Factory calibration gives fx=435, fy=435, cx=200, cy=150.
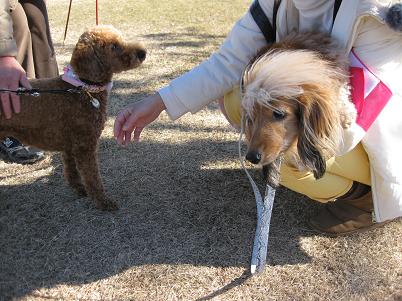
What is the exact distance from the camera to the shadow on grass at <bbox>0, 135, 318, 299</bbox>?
2025mm

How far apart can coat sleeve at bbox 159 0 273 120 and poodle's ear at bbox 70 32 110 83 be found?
0.43 metres

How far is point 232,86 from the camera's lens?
6.68 ft

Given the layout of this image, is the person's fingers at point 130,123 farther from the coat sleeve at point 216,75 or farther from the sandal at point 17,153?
the sandal at point 17,153

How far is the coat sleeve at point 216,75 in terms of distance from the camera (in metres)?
1.95

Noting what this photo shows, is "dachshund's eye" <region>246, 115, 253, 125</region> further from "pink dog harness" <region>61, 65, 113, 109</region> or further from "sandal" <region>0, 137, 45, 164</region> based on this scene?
"sandal" <region>0, 137, 45, 164</region>

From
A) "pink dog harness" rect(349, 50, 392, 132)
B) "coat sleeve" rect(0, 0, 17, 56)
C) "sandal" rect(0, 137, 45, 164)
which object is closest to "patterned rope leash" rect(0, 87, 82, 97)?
"coat sleeve" rect(0, 0, 17, 56)

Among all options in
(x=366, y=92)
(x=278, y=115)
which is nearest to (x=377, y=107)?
(x=366, y=92)

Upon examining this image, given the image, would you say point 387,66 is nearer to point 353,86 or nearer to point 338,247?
point 353,86

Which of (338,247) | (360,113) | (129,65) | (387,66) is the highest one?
(387,66)

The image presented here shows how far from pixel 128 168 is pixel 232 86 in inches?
39.5

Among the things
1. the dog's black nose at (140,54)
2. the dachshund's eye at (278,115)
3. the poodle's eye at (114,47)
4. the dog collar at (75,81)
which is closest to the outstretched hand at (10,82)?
the dog collar at (75,81)

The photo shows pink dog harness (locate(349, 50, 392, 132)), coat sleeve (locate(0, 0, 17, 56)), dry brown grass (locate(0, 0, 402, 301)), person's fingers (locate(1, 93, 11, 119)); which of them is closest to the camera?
pink dog harness (locate(349, 50, 392, 132))

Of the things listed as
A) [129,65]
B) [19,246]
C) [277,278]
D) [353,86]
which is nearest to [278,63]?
[353,86]

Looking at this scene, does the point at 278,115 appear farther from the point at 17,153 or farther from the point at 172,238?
the point at 17,153
